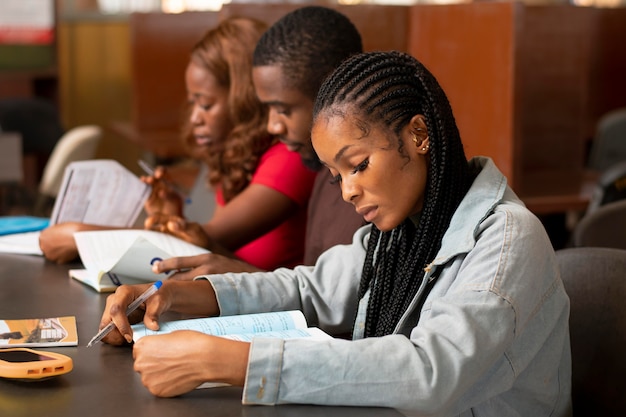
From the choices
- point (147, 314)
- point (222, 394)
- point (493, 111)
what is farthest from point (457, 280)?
point (493, 111)

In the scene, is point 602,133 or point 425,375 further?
point 602,133

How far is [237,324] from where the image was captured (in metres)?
1.28

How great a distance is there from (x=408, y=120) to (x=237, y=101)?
40.8 inches

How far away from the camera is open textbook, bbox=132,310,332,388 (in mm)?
1239

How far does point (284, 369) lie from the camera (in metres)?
1.03

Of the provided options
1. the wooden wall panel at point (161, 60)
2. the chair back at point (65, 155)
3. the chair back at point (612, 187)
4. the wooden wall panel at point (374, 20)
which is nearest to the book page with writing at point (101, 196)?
the wooden wall panel at point (374, 20)

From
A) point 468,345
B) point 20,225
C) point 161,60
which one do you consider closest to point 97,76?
point 161,60

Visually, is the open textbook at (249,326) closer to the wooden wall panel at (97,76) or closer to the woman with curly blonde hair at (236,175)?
the woman with curly blonde hair at (236,175)

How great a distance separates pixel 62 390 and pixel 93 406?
2.7 inches

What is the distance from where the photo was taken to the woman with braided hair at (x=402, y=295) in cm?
103

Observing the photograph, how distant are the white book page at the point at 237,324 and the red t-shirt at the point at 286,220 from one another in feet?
2.39

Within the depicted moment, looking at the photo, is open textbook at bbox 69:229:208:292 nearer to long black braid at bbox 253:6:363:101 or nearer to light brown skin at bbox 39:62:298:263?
light brown skin at bbox 39:62:298:263

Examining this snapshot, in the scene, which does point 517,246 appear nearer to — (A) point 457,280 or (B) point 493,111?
(A) point 457,280

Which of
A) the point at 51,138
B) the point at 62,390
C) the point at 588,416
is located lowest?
the point at 51,138
